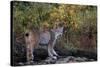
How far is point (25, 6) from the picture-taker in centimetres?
278

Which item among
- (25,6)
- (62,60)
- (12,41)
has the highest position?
(25,6)

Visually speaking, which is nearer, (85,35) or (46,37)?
(46,37)

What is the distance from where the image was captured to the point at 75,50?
3.02 metres

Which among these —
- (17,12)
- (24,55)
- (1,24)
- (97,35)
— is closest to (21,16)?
(17,12)

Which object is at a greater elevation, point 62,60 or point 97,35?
point 97,35

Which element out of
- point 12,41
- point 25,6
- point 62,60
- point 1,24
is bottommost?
point 62,60

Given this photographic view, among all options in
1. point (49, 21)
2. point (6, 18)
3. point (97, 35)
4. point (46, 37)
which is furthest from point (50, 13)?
point (97, 35)

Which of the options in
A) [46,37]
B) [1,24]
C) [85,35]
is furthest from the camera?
[85,35]

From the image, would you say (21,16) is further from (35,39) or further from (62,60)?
(62,60)

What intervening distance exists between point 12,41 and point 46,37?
1.35ft

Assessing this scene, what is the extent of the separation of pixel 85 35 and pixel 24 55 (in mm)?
843

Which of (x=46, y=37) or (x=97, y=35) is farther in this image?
(x=97, y=35)

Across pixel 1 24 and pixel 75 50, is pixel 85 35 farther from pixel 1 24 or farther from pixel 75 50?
pixel 1 24

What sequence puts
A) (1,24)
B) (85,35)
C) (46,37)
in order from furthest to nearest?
1. (85,35)
2. (46,37)
3. (1,24)
